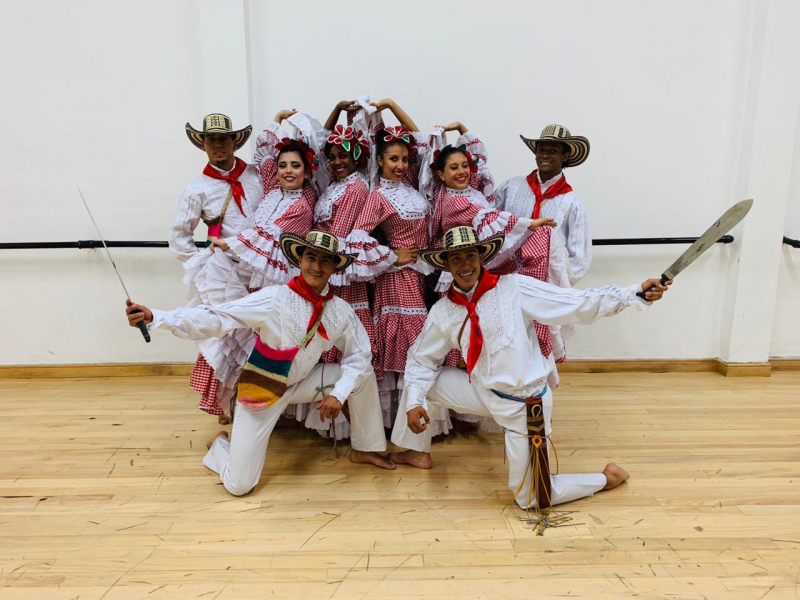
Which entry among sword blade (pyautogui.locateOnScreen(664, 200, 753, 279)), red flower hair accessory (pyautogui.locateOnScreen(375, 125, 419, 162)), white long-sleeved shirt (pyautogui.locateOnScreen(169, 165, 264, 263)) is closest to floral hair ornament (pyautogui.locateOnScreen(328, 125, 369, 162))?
red flower hair accessory (pyautogui.locateOnScreen(375, 125, 419, 162))

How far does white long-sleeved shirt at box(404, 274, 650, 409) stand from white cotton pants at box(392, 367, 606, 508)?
8cm

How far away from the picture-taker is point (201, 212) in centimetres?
301

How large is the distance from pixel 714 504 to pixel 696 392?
144cm

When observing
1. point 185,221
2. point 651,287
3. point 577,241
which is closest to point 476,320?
point 651,287

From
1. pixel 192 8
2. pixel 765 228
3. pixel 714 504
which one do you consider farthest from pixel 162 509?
pixel 765 228

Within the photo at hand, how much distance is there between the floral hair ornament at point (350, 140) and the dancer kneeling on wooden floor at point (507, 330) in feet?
2.79

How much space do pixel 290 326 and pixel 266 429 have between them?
1.67 ft

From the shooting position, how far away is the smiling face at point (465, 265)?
2385 millimetres

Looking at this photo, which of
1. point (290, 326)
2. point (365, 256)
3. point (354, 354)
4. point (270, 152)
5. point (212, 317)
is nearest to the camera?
point (212, 317)

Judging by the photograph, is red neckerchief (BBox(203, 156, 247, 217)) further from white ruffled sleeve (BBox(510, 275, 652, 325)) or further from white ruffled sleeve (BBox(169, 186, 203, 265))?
white ruffled sleeve (BBox(510, 275, 652, 325))

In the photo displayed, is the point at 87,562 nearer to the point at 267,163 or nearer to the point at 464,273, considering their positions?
the point at 464,273

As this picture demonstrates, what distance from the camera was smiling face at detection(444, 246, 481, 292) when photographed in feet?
7.82

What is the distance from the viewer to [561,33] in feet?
12.2

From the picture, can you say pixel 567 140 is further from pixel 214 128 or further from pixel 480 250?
pixel 214 128
